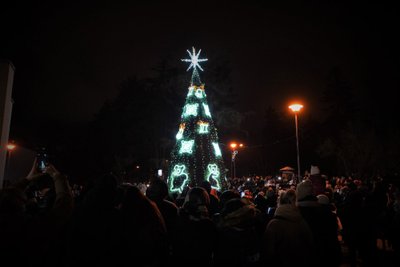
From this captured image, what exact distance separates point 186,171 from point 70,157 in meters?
26.1

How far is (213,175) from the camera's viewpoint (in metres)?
19.6

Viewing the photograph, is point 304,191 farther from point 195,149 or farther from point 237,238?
point 195,149

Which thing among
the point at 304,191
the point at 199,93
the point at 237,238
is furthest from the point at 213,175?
the point at 237,238

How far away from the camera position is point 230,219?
464 cm

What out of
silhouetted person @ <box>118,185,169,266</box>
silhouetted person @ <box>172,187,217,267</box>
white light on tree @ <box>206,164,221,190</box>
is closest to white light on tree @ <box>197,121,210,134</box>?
white light on tree @ <box>206,164,221,190</box>

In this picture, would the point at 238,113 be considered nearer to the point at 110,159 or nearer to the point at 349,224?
the point at 110,159

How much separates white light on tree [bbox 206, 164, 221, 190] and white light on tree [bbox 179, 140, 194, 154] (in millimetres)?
1581

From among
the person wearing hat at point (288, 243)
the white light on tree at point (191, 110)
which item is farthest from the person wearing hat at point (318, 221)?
the white light on tree at point (191, 110)

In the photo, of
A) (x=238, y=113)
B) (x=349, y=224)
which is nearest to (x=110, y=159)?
(x=238, y=113)

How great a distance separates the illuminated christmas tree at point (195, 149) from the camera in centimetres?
1995

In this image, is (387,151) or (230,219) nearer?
(230,219)

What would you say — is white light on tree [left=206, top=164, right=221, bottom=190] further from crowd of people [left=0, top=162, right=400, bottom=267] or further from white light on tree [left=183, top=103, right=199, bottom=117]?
crowd of people [left=0, top=162, right=400, bottom=267]

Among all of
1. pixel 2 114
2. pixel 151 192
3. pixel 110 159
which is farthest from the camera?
pixel 110 159

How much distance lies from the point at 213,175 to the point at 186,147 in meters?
2.47
